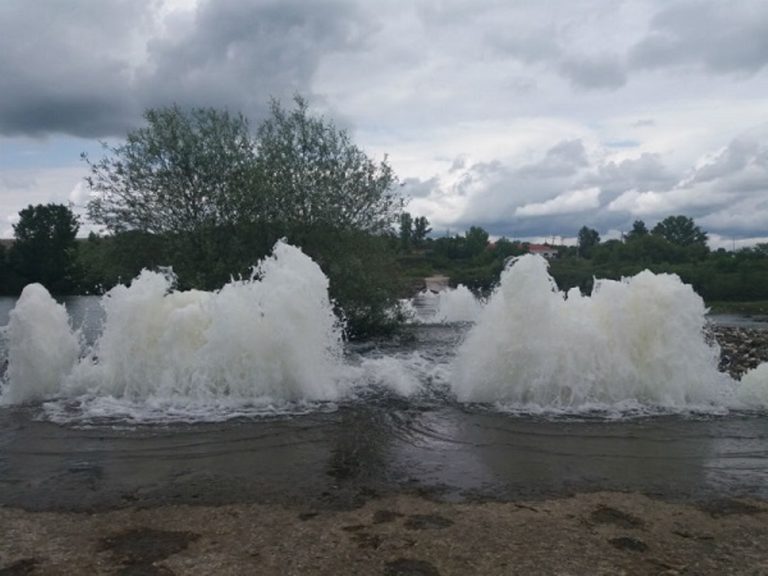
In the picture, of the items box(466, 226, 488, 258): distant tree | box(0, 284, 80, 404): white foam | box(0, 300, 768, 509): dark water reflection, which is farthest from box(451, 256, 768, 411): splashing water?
box(466, 226, 488, 258): distant tree

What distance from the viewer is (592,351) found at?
12.0 m

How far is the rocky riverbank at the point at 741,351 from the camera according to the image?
675 inches

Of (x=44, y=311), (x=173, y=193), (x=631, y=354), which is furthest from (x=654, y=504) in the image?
(x=173, y=193)

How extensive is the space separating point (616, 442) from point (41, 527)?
22.4ft

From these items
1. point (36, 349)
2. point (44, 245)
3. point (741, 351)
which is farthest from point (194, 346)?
point (44, 245)

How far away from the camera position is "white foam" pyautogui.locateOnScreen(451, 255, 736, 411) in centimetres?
1173

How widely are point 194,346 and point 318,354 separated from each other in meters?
2.24

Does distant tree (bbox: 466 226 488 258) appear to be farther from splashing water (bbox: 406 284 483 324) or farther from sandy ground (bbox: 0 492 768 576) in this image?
sandy ground (bbox: 0 492 768 576)

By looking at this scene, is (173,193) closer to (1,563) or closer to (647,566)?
(1,563)

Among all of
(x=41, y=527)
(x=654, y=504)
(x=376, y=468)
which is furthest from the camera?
(x=376, y=468)

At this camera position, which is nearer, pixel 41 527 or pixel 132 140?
pixel 41 527

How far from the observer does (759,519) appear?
6.10 meters

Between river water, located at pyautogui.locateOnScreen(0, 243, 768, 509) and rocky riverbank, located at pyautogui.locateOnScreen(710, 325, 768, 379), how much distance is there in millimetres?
4676

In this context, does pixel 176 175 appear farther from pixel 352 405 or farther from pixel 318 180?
pixel 352 405
